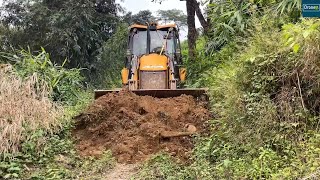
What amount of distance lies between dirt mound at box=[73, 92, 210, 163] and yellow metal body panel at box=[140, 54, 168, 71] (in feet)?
5.66

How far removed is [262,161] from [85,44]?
48.2 ft

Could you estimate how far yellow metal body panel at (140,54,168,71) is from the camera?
965cm

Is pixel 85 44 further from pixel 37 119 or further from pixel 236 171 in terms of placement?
pixel 236 171

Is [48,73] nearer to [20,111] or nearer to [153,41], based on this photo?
[153,41]

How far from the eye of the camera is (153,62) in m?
9.73

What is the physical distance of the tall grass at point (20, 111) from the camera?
571cm

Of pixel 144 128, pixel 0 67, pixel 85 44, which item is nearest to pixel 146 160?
pixel 144 128

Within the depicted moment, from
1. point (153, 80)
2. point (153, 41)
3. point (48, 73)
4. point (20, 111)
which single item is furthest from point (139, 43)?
point (20, 111)

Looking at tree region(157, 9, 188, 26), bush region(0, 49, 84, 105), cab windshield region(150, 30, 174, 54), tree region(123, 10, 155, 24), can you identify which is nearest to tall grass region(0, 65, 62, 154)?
bush region(0, 49, 84, 105)

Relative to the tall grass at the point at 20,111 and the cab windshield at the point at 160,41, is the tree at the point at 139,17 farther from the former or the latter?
the tall grass at the point at 20,111

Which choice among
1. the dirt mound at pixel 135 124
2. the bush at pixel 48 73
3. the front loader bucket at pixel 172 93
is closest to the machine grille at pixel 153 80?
the front loader bucket at pixel 172 93

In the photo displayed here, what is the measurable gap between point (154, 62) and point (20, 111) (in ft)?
13.2

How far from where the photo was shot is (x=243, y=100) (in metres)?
5.39

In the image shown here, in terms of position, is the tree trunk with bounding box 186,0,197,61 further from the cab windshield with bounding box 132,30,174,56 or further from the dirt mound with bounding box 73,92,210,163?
the dirt mound with bounding box 73,92,210,163
